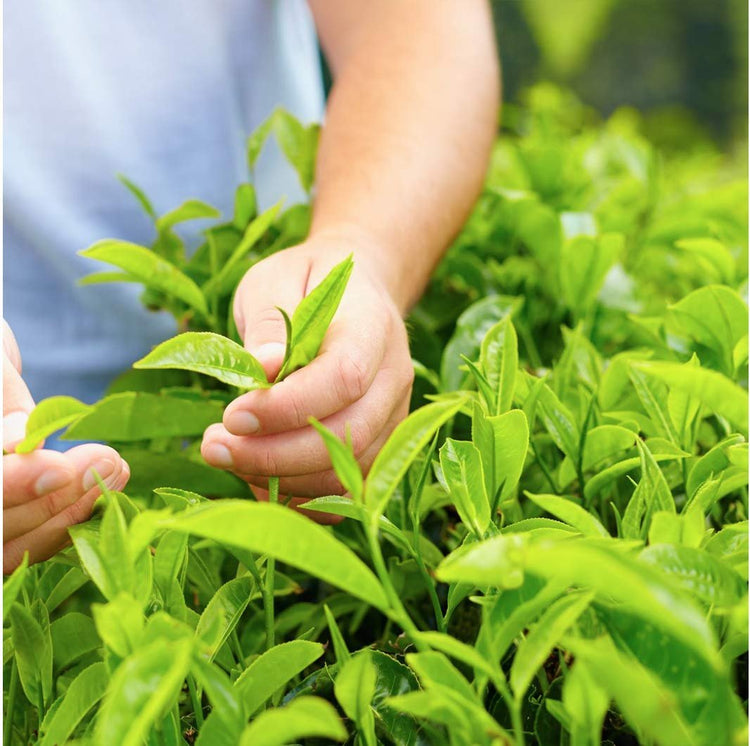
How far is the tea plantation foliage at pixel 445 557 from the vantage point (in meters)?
0.33

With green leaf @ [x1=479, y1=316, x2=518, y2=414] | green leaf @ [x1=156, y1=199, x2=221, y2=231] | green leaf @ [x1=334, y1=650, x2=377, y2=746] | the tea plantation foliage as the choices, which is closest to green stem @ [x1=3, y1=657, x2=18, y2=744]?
the tea plantation foliage

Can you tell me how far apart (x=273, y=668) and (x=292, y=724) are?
0.32 feet

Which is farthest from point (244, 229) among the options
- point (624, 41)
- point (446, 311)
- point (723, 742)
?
point (624, 41)

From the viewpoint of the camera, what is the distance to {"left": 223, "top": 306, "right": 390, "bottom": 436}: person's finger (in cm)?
52

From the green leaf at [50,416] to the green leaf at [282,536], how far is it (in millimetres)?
124

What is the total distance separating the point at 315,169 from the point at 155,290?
0.91 ft

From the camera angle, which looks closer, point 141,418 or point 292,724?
point 292,724

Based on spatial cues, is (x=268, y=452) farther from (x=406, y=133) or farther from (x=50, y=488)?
(x=406, y=133)

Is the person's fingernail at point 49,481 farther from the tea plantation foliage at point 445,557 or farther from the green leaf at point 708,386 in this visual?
the green leaf at point 708,386

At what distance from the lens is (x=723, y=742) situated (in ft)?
1.04

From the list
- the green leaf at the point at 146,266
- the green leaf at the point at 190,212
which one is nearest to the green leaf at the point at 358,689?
the green leaf at the point at 146,266

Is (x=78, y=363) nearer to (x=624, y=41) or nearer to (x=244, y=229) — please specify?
(x=244, y=229)

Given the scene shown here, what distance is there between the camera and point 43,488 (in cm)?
45

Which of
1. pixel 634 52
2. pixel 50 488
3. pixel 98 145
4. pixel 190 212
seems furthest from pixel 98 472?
pixel 634 52
